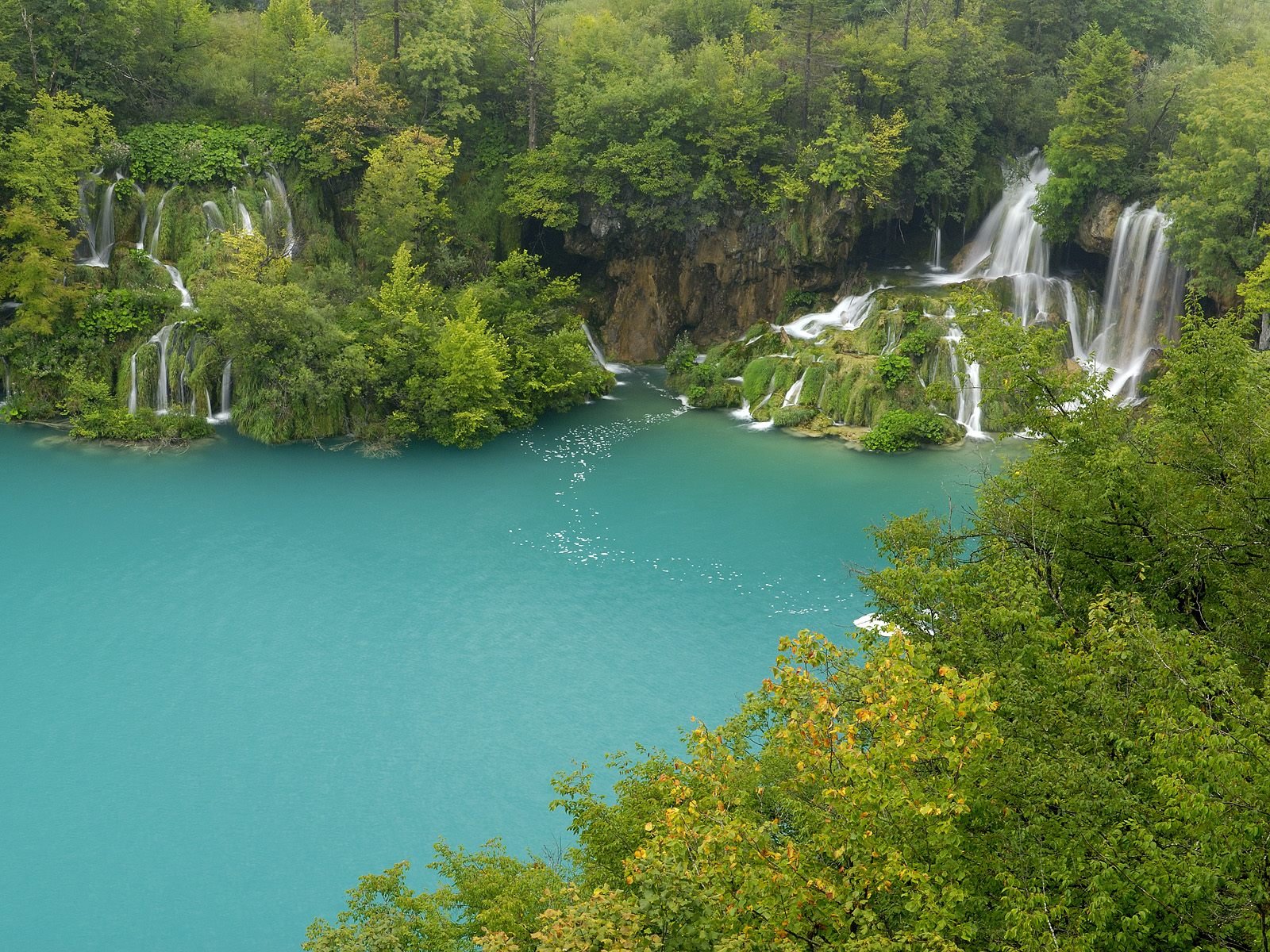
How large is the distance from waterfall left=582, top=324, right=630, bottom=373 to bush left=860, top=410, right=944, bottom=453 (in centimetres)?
1151

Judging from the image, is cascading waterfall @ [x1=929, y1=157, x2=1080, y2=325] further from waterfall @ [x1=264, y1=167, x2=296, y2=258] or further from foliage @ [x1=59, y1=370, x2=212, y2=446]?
foliage @ [x1=59, y1=370, x2=212, y2=446]

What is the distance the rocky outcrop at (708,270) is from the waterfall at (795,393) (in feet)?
19.2

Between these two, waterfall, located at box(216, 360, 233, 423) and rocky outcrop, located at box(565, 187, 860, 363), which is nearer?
waterfall, located at box(216, 360, 233, 423)

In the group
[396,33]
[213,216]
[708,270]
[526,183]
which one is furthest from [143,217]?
[708,270]

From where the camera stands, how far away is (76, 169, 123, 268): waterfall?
35312mm

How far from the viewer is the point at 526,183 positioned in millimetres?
39750

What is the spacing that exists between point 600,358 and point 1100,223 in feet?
58.8

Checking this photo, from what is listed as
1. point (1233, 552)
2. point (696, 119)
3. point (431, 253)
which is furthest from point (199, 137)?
point (1233, 552)

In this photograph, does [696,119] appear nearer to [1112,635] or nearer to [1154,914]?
[1112,635]

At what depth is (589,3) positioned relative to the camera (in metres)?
48.6

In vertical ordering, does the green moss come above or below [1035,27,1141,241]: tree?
below

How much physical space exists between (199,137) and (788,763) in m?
33.0

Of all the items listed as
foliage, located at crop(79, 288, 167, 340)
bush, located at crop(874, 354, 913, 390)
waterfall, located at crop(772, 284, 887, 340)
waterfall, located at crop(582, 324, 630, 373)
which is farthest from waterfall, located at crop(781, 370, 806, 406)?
foliage, located at crop(79, 288, 167, 340)

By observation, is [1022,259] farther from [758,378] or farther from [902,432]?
[758,378]
